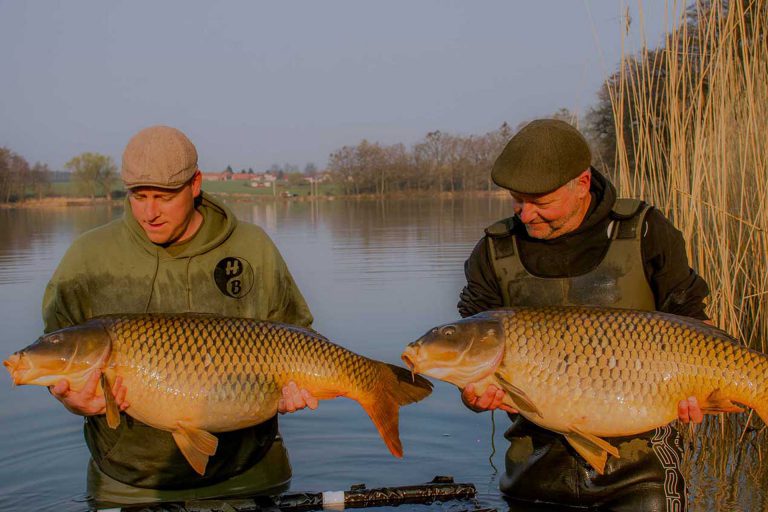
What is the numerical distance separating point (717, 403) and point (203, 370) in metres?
1.81

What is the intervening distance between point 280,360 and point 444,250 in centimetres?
1326

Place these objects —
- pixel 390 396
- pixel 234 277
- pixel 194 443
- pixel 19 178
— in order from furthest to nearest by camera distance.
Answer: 1. pixel 19 178
2. pixel 234 277
3. pixel 390 396
4. pixel 194 443

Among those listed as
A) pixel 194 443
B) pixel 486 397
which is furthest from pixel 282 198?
pixel 486 397

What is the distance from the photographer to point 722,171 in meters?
4.74

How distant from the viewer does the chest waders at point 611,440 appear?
332 centimetres

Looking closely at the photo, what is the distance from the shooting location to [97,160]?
67.4m

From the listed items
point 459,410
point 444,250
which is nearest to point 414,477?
point 459,410

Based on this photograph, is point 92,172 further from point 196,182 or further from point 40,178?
point 196,182

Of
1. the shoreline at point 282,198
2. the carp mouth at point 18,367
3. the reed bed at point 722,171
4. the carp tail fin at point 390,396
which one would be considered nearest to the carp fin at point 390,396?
the carp tail fin at point 390,396

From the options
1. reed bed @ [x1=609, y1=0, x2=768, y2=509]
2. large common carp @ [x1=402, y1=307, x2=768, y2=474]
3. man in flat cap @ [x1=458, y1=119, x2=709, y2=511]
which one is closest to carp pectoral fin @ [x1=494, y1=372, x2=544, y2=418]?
large common carp @ [x1=402, y1=307, x2=768, y2=474]

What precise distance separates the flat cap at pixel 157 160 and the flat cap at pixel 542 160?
1221 millimetres

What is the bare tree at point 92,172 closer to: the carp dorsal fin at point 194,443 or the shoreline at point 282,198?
the shoreline at point 282,198

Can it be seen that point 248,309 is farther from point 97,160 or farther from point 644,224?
point 97,160

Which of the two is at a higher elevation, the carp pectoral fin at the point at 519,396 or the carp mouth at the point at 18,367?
the carp mouth at the point at 18,367
